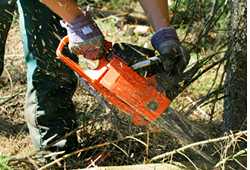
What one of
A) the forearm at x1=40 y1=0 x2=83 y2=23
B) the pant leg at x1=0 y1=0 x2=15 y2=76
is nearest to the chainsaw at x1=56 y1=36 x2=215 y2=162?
the forearm at x1=40 y1=0 x2=83 y2=23

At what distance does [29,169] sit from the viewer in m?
1.85

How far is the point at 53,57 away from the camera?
6.31 ft

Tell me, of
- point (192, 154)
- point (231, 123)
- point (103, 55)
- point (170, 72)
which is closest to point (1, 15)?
point (103, 55)

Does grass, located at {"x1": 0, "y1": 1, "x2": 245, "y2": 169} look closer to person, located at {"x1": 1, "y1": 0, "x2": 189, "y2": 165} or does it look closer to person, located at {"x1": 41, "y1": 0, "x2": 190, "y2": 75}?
person, located at {"x1": 1, "y1": 0, "x2": 189, "y2": 165}

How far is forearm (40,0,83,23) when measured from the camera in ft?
4.39

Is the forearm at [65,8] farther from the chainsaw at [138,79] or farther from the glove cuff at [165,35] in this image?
the glove cuff at [165,35]

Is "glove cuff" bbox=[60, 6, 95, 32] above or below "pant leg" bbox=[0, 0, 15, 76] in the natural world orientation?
below

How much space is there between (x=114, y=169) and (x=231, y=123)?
1.10 m

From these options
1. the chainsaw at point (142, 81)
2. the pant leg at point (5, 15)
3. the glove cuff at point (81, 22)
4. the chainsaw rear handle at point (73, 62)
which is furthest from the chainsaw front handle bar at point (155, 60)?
the pant leg at point (5, 15)

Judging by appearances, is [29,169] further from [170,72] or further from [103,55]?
[170,72]

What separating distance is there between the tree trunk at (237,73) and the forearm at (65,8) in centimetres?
113

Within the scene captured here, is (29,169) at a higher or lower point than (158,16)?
lower

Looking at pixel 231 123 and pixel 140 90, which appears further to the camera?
pixel 231 123

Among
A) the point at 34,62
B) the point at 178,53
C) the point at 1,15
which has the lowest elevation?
the point at 178,53
